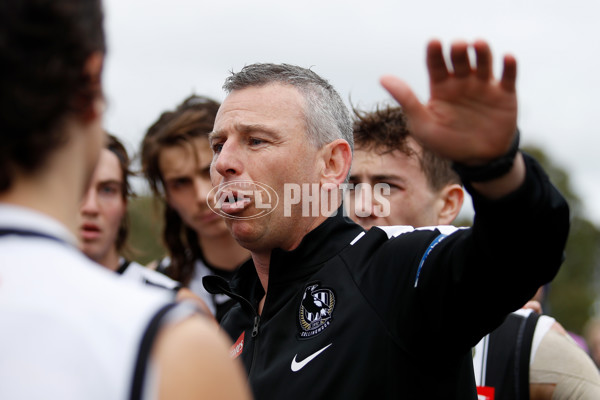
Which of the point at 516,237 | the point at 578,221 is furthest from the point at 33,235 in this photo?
the point at 578,221

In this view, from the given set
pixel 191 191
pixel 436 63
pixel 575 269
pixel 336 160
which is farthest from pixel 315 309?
pixel 575 269

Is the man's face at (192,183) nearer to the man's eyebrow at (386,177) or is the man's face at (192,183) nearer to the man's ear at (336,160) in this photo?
the man's eyebrow at (386,177)

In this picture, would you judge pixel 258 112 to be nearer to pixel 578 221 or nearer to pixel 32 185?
pixel 32 185

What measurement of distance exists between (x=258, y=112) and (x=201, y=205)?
2.34 metres

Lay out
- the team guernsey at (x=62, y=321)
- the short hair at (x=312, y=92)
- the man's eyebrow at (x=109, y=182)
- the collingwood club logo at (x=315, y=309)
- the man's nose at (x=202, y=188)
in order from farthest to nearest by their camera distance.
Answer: the man's nose at (x=202, y=188), the man's eyebrow at (x=109, y=182), the short hair at (x=312, y=92), the collingwood club logo at (x=315, y=309), the team guernsey at (x=62, y=321)

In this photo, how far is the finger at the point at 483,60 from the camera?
1.83m

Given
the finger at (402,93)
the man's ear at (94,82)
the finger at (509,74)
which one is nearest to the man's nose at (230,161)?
the finger at (402,93)

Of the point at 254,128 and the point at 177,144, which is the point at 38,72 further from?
the point at 177,144

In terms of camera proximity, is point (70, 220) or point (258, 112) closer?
point (70, 220)

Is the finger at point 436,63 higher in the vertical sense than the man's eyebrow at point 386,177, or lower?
higher

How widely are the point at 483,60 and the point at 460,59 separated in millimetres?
60

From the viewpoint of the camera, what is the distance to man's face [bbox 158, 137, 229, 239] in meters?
5.46

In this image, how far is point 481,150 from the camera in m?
1.96

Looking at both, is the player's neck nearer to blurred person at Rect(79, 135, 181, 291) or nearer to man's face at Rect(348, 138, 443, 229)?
blurred person at Rect(79, 135, 181, 291)
